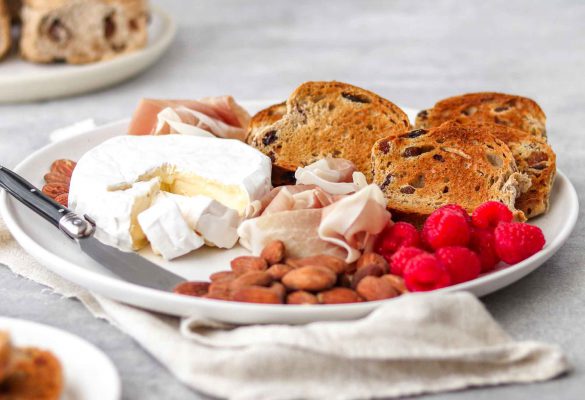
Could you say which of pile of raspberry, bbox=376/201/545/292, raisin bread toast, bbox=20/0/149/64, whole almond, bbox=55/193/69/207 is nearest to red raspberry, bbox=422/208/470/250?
pile of raspberry, bbox=376/201/545/292

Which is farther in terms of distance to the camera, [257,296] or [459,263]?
[459,263]

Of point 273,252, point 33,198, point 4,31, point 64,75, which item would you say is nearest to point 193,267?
point 273,252

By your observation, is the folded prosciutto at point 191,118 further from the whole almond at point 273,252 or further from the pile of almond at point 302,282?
the pile of almond at point 302,282

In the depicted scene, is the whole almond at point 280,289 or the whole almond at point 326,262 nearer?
the whole almond at point 280,289

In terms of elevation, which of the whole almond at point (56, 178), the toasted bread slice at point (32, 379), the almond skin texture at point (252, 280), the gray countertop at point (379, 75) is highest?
the toasted bread slice at point (32, 379)

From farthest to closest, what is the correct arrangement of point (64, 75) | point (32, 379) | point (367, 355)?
1. point (64, 75)
2. point (367, 355)
3. point (32, 379)

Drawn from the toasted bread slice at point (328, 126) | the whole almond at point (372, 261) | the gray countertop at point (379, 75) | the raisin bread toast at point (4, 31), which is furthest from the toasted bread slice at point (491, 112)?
the raisin bread toast at point (4, 31)

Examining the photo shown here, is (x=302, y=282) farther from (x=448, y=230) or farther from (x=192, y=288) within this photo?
(x=448, y=230)

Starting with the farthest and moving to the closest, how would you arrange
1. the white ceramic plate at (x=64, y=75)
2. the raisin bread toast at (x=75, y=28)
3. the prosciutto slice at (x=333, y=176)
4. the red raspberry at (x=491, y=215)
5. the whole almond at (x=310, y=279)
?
1. the raisin bread toast at (x=75, y=28)
2. the white ceramic plate at (x=64, y=75)
3. the prosciutto slice at (x=333, y=176)
4. the red raspberry at (x=491, y=215)
5. the whole almond at (x=310, y=279)
